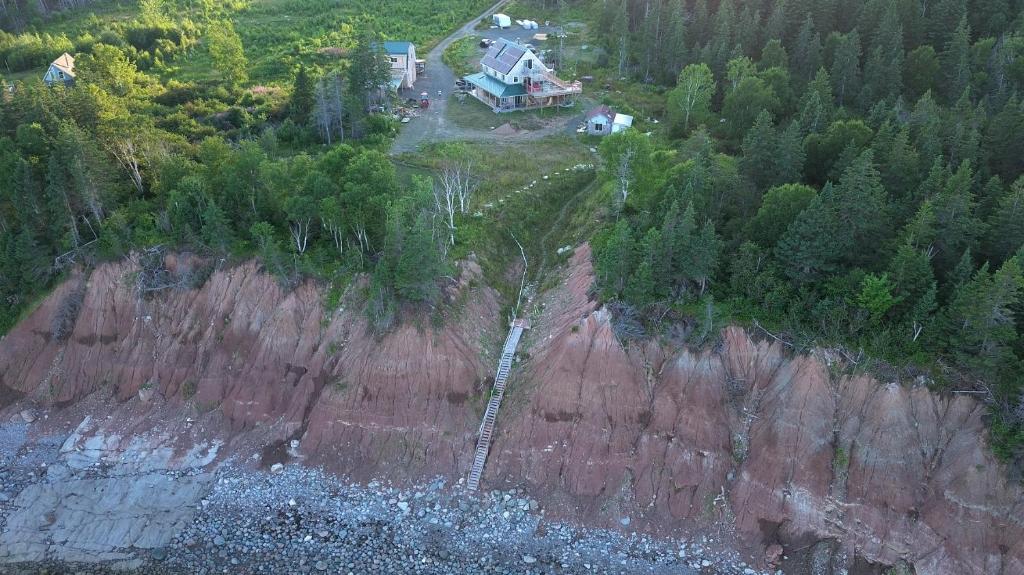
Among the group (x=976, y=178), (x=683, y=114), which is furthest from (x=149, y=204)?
(x=976, y=178)

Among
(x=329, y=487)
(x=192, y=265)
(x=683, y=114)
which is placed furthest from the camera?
(x=683, y=114)

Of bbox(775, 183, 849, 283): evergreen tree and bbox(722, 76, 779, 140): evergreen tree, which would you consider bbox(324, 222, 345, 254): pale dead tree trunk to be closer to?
bbox(775, 183, 849, 283): evergreen tree

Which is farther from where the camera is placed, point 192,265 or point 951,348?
point 192,265

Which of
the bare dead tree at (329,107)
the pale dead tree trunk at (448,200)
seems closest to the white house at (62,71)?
the bare dead tree at (329,107)

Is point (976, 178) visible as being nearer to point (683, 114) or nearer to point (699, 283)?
point (699, 283)

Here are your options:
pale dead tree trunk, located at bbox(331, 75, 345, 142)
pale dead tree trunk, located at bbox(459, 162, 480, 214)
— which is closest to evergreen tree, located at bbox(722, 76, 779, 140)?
pale dead tree trunk, located at bbox(459, 162, 480, 214)
